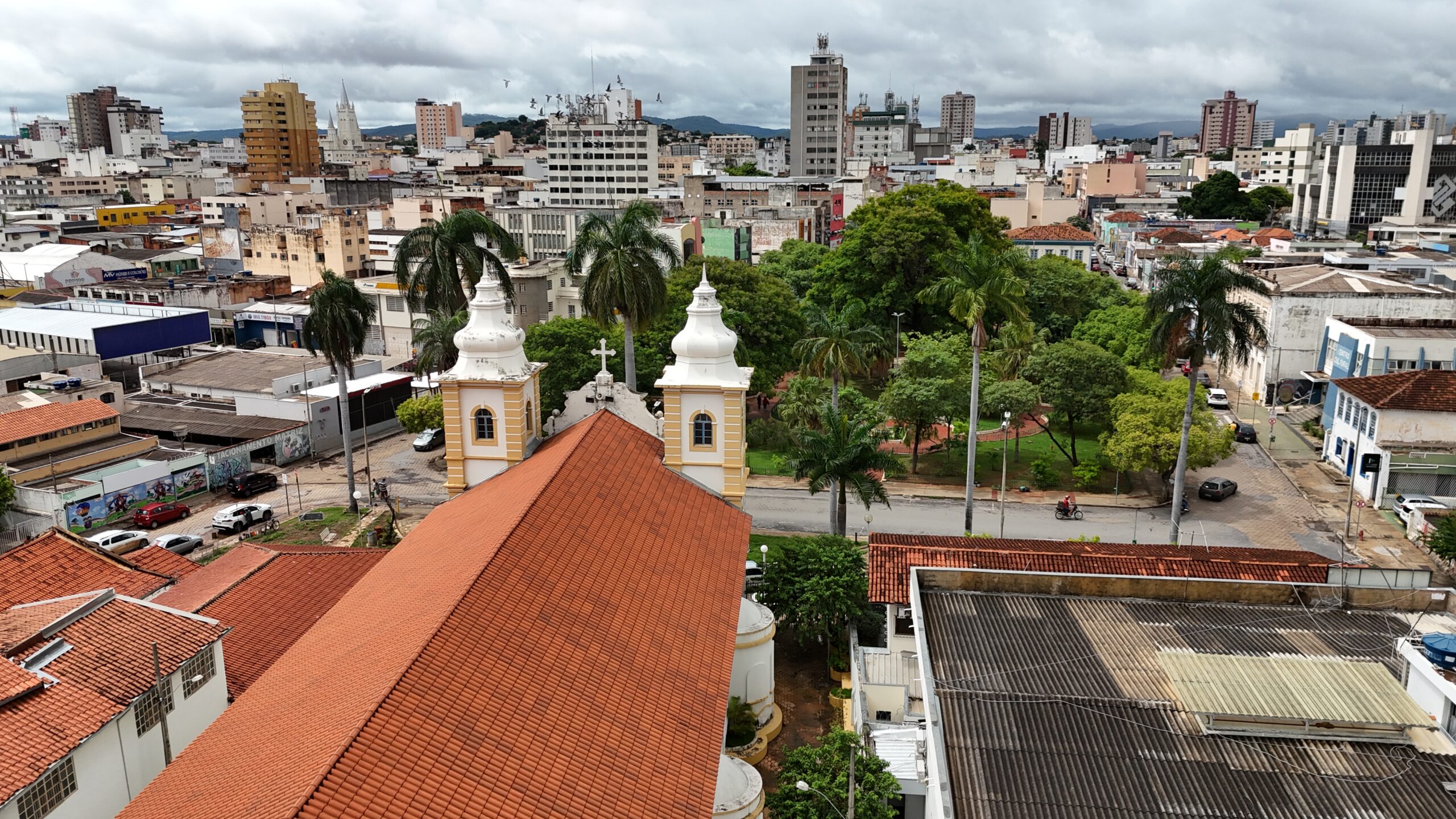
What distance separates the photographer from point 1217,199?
435ft

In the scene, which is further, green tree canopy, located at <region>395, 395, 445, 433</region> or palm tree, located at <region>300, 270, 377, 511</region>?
green tree canopy, located at <region>395, 395, 445, 433</region>

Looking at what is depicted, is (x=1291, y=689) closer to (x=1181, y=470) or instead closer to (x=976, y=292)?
(x=1181, y=470)

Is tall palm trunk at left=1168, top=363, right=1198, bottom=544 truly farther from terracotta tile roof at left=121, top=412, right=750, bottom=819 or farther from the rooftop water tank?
terracotta tile roof at left=121, top=412, right=750, bottom=819

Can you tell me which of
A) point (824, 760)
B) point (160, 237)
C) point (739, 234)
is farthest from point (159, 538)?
point (160, 237)

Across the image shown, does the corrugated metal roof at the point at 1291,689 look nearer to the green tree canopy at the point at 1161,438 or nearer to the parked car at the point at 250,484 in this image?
the green tree canopy at the point at 1161,438

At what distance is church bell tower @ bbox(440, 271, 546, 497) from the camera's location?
100 ft

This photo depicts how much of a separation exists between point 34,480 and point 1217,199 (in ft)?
430

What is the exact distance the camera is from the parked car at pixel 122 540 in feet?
125

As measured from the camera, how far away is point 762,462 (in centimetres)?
5028

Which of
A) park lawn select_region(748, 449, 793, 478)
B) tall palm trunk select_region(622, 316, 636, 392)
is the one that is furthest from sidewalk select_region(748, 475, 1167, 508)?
tall palm trunk select_region(622, 316, 636, 392)

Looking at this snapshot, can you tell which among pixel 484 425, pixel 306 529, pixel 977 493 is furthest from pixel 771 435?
pixel 484 425

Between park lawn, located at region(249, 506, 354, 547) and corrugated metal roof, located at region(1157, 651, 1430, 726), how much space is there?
31729mm

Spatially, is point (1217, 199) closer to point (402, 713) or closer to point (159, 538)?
point (159, 538)

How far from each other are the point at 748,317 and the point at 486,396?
27073 mm
